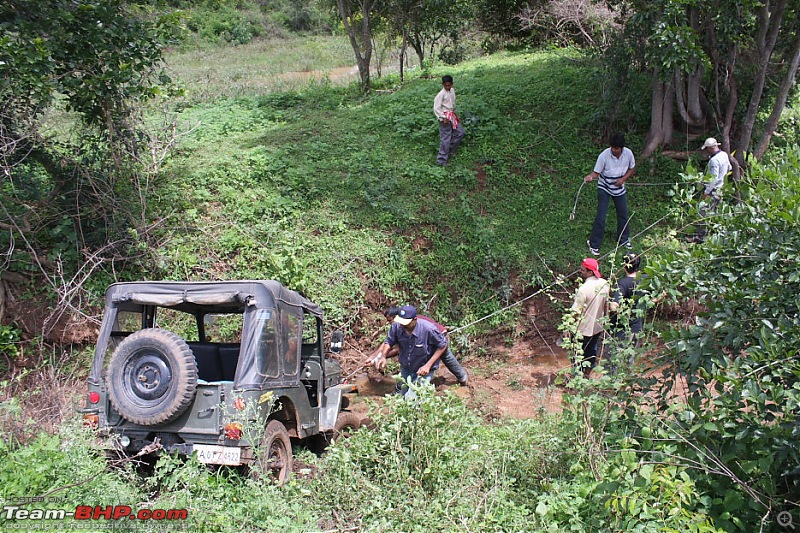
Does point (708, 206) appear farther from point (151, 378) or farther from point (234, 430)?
point (151, 378)

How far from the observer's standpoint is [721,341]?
4688 mm

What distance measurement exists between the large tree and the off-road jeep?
7363 mm

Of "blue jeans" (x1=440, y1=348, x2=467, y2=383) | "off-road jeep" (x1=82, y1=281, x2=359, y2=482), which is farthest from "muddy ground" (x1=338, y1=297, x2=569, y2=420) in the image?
"off-road jeep" (x1=82, y1=281, x2=359, y2=482)

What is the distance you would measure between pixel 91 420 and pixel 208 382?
1.00 metres

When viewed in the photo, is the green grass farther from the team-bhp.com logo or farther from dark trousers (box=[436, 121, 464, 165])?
the team-bhp.com logo

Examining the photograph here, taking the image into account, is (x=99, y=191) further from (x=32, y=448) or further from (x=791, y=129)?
(x=791, y=129)

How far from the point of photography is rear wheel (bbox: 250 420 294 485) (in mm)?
5164

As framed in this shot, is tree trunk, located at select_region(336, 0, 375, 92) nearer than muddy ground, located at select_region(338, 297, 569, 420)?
No

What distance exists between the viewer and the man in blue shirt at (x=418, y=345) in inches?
285

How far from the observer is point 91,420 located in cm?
535

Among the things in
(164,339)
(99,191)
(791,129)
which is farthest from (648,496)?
(791,129)

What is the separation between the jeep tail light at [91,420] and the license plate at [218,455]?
92 centimetres

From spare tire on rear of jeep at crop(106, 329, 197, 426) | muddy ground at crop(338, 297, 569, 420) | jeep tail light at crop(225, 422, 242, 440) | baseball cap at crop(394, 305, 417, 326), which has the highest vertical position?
spare tire on rear of jeep at crop(106, 329, 197, 426)

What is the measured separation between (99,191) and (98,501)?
22.5 feet
